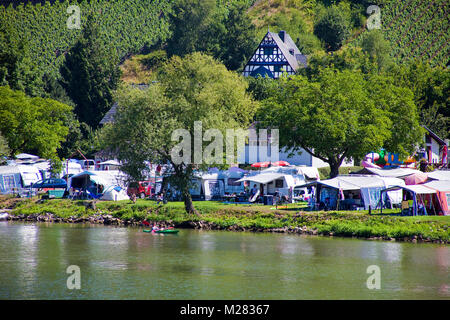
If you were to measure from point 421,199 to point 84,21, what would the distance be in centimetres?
9170

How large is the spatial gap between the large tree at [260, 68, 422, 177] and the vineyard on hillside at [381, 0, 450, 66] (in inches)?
2675

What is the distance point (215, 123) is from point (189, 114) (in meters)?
2.00

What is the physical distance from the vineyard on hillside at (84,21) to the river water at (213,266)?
7810cm

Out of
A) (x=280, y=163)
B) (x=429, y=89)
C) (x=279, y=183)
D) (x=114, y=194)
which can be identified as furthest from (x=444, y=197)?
(x=429, y=89)

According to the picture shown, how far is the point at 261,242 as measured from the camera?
123ft

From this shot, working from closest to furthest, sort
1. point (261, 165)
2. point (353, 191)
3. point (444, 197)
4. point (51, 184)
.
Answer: point (444, 197) → point (353, 191) → point (51, 184) → point (261, 165)

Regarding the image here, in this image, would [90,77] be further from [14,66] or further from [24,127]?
[24,127]

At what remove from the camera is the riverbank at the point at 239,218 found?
1540 inches

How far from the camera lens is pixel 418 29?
5064 inches

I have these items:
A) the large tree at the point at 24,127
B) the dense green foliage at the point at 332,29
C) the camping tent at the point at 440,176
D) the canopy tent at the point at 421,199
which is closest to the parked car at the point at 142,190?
the large tree at the point at 24,127

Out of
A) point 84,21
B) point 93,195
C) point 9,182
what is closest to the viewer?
point 93,195

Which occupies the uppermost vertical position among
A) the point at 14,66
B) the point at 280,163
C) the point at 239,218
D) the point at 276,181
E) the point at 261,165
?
the point at 14,66

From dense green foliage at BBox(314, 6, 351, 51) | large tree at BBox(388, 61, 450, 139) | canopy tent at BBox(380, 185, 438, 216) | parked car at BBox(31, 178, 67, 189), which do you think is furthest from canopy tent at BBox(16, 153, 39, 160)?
dense green foliage at BBox(314, 6, 351, 51)

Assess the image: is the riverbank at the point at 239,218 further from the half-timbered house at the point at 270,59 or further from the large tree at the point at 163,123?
the half-timbered house at the point at 270,59
